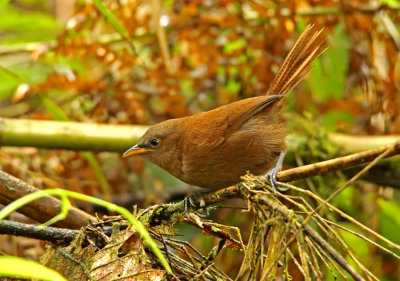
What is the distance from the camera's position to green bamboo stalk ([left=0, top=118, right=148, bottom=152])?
3643 mm

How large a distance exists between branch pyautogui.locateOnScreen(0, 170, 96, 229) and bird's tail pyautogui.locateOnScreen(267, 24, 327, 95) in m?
1.45

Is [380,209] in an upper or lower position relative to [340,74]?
lower

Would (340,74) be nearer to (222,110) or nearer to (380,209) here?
(380,209)

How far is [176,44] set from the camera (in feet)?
16.7

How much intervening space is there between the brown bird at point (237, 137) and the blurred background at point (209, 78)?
3.54ft

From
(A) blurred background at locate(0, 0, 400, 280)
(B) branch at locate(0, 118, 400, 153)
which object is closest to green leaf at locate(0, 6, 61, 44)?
(A) blurred background at locate(0, 0, 400, 280)

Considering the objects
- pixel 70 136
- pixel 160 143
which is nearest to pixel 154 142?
pixel 160 143

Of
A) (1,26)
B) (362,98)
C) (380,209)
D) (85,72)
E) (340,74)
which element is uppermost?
(1,26)

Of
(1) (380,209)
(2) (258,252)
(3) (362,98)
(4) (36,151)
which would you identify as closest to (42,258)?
(2) (258,252)

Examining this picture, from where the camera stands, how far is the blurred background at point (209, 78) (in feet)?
14.7

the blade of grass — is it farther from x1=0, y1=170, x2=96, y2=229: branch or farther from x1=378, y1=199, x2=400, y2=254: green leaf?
x1=378, y1=199, x2=400, y2=254: green leaf

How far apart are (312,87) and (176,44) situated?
53.9 inches

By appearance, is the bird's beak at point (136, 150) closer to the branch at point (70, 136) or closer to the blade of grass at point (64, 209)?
the branch at point (70, 136)

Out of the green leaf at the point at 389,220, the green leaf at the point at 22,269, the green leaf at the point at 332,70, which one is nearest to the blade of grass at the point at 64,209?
the green leaf at the point at 22,269
